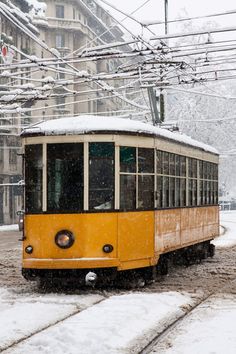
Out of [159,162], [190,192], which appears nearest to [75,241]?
[159,162]

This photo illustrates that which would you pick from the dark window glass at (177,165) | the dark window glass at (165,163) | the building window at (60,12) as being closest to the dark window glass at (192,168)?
the dark window glass at (177,165)

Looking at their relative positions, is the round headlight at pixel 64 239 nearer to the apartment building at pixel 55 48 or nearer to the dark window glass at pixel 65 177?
the dark window glass at pixel 65 177

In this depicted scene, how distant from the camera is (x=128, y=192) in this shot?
534 inches

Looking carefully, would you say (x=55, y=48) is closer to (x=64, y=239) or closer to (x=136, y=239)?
(x=136, y=239)

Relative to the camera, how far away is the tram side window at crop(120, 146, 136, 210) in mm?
13406

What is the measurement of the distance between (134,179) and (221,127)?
176ft

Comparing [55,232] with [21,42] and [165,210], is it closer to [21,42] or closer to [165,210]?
[165,210]

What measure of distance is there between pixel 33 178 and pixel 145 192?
2001 mm

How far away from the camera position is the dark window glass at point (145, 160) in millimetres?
13789

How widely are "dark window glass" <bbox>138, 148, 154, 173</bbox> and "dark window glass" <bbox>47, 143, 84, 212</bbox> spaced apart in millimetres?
1171

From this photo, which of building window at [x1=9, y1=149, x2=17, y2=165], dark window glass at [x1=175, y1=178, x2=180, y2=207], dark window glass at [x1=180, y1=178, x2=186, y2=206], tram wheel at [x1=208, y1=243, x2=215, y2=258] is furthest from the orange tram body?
building window at [x1=9, y1=149, x2=17, y2=165]

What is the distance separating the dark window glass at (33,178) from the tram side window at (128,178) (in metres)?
1.38

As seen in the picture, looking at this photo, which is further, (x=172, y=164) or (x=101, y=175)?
(x=172, y=164)

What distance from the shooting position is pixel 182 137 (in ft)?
53.7
